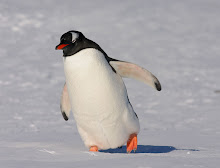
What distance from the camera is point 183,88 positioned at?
981 centimetres

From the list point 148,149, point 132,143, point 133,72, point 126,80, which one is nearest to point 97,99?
point 133,72

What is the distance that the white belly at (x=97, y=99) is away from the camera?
4.20 m

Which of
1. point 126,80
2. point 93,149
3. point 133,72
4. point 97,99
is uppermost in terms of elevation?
point 126,80

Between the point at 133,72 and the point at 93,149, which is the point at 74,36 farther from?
the point at 93,149

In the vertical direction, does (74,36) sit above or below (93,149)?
above

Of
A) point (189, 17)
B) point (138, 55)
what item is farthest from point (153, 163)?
point (189, 17)

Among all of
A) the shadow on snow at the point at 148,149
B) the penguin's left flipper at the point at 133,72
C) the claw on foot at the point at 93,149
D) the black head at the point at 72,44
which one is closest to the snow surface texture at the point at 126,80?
the shadow on snow at the point at 148,149

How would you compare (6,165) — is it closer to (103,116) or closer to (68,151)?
(68,151)

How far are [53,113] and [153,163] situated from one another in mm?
4943

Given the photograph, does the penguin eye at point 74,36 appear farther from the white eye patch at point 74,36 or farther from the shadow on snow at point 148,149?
the shadow on snow at point 148,149

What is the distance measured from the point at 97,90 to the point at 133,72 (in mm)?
419

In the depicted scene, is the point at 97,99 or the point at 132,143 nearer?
the point at 97,99

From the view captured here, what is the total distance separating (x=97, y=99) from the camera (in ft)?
14.0

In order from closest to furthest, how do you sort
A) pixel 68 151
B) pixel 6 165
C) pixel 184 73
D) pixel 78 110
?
1. pixel 6 165
2. pixel 68 151
3. pixel 78 110
4. pixel 184 73
